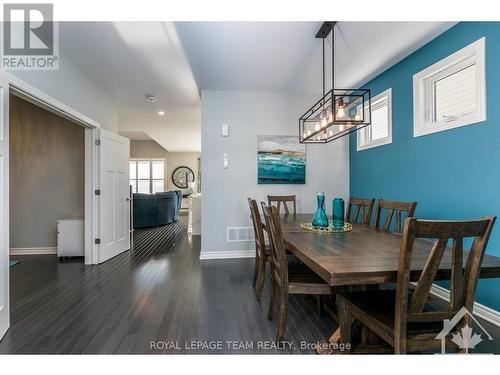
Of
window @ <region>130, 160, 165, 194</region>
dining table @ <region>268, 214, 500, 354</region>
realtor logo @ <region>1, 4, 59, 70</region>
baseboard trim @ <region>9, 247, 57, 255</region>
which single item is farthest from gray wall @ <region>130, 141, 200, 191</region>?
dining table @ <region>268, 214, 500, 354</region>

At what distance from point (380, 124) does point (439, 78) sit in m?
0.92

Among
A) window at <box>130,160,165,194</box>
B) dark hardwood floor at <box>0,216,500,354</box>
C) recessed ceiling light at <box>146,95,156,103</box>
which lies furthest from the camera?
window at <box>130,160,165,194</box>

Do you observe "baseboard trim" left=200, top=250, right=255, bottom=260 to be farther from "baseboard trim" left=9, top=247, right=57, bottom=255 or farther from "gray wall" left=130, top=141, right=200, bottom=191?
"gray wall" left=130, top=141, right=200, bottom=191

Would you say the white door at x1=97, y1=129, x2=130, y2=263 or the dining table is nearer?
the dining table

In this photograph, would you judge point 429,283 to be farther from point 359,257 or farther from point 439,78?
point 439,78

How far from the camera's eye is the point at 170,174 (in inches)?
398

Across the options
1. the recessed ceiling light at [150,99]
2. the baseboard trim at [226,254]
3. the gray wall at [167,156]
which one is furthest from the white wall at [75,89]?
the gray wall at [167,156]

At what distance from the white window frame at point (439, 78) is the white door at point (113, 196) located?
407cm

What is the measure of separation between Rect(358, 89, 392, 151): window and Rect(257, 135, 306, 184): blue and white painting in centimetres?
95

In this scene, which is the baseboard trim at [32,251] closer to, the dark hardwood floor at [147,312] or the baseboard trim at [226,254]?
the dark hardwood floor at [147,312]

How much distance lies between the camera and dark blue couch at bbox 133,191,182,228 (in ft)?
20.2

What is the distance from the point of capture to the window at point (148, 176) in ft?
32.4

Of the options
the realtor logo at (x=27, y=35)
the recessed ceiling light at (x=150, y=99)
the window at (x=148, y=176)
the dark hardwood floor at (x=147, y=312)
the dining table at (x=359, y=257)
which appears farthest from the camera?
the window at (x=148, y=176)
